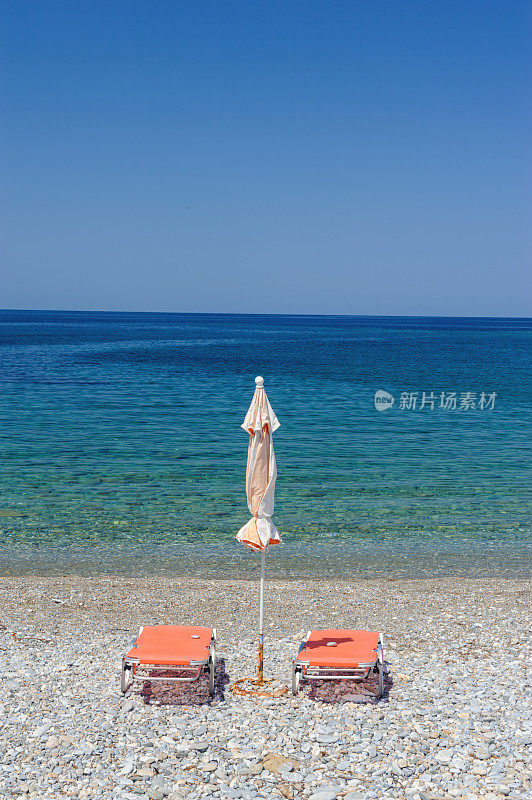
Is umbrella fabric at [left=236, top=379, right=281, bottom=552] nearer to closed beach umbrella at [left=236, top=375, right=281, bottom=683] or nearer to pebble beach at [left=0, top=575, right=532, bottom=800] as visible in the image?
closed beach umbrella at [left=236, top=375, right=281, bottom=683]

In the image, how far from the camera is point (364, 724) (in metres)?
7.02

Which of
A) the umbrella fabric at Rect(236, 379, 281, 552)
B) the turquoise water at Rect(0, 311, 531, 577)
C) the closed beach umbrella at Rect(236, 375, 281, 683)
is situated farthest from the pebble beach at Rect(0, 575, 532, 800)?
the turquoise water at Rect(0, 311, 531, 577)

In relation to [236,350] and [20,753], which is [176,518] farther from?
[236,350]

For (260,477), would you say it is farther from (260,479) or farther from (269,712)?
(269,712)

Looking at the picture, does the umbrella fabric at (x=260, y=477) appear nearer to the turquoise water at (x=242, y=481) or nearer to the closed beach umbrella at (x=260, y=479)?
the closed beach umbrella at (x=260, y=479)

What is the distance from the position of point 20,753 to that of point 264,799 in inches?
91.4

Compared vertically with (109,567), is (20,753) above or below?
above

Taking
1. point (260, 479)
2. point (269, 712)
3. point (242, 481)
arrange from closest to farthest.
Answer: point (269, 712)
point (260, 479)
point (242, 481)

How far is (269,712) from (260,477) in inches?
99.0

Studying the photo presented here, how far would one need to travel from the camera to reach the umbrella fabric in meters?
7.92

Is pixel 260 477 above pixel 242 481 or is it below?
above

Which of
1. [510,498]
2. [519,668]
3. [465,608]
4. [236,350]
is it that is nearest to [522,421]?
[510,498]

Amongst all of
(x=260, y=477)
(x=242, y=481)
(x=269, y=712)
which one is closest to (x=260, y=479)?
(x=260, y=477)

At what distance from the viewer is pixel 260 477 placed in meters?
8.09
